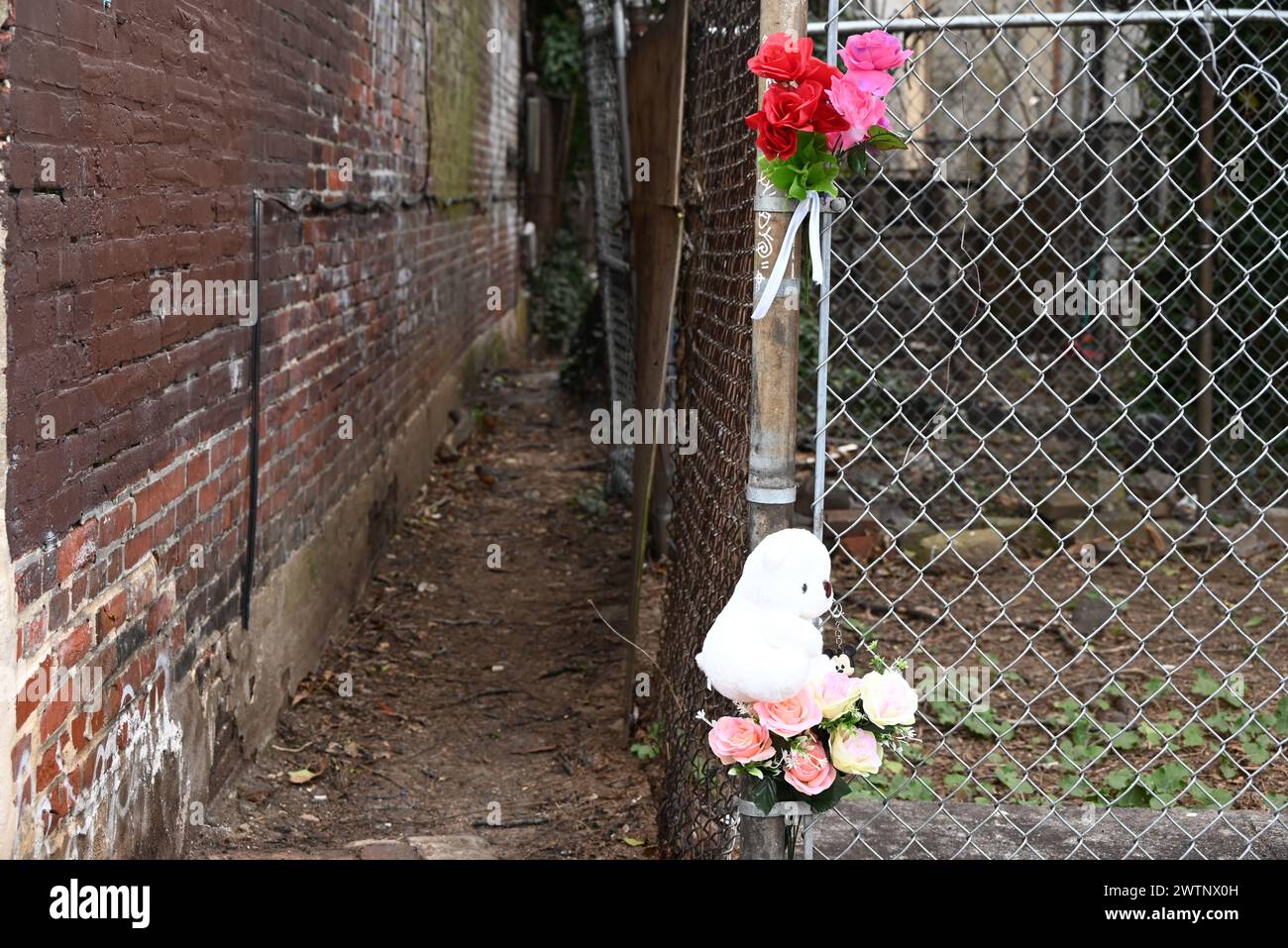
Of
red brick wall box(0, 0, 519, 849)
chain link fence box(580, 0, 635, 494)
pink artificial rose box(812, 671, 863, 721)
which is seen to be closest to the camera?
pink artificial rose box(812, 671, 863, 721)

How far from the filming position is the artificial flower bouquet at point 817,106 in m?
1.96

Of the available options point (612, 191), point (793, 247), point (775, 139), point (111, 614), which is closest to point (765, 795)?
point (793, 247)

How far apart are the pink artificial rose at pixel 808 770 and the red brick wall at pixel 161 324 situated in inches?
53.8

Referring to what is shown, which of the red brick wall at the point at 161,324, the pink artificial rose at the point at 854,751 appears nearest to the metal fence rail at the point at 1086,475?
the pink artificial rose at the point at 854,751

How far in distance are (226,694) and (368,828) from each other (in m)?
0.58

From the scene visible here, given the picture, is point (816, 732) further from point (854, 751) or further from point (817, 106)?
point (817, 106)

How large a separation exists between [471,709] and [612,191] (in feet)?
14.2

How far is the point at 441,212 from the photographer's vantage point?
28.9 feet

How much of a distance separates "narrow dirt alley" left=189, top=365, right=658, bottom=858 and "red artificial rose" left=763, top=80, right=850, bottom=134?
90.9 inches

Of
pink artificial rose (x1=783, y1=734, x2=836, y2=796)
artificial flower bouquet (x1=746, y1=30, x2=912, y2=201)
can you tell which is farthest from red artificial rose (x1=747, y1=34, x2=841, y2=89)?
pink artificial rose (x1=783, y1=734, x2=836, y2=796)

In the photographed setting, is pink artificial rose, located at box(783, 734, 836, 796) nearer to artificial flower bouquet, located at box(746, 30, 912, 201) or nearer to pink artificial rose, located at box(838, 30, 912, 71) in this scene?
artificial flower bouquet, located at box(746, 30, 912, 201)

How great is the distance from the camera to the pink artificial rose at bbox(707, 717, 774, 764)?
204cm

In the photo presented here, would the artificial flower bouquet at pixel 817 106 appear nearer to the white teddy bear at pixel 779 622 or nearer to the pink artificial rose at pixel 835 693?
the white teddy bear at pixel 779 622

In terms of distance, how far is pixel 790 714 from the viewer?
2.03 m
